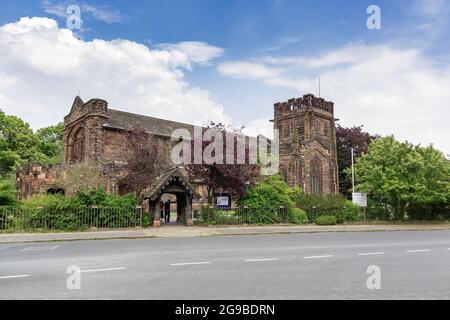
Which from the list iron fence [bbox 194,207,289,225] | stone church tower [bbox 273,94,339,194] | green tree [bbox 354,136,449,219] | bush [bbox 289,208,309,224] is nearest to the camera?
iron fence [bbox 194,207,289,225]

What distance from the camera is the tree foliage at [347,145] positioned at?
5394 centimetres

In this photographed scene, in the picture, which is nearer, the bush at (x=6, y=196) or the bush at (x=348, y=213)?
the bush at (x=6, y=196)

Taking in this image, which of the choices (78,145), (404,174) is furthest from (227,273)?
(78,145)

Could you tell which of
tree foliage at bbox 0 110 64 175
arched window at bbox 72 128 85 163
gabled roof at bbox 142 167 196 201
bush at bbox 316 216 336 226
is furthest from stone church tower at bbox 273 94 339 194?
tree foliage at bbox 0 110 64 175

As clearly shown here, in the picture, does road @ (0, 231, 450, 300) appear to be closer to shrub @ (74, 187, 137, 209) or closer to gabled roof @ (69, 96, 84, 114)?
shrub @ (74, 187, 137, 209)

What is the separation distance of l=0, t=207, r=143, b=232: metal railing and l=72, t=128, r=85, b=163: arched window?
55.2 ft

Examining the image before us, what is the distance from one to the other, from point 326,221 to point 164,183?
39.0 feet

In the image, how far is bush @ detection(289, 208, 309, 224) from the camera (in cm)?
2573

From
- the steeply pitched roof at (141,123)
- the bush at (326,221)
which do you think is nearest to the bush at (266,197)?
the bush at (326,221)

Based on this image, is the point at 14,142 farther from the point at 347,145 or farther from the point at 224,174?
the point at 347,145

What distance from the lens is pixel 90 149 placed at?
32750 millimetres

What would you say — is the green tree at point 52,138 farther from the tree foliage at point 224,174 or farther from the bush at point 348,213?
the bush at point 348,213

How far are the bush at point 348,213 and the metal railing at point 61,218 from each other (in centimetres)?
1562

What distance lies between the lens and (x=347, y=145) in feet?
182
